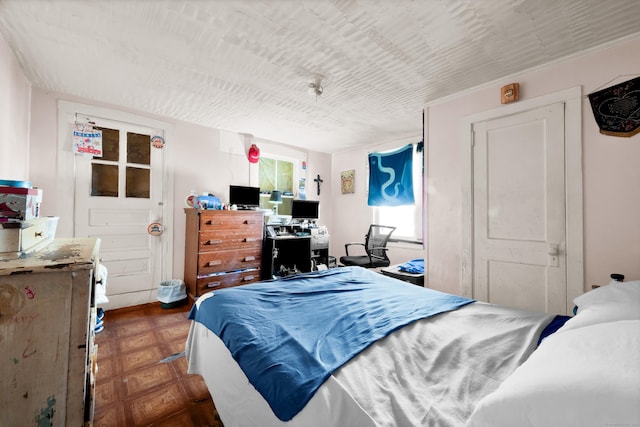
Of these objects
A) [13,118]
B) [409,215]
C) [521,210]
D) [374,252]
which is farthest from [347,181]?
[13,118]

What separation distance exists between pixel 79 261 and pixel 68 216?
115 inches

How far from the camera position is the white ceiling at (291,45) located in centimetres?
170

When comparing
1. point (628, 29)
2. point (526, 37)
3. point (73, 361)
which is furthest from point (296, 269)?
point (628, 29)

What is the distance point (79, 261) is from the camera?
0.95 metres

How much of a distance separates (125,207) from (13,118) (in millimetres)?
1371

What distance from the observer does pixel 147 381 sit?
192 centimetres

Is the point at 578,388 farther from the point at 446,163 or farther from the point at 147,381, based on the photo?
the point at 446,163

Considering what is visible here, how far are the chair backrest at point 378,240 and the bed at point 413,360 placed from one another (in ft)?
7.75

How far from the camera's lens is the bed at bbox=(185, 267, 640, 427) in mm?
566

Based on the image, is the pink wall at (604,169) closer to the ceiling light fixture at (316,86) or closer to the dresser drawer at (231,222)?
the ceiling light fixture at (316,86)

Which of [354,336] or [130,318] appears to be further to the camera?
[130,318]

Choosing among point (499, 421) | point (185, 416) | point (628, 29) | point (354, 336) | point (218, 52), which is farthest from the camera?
point (218, 52)

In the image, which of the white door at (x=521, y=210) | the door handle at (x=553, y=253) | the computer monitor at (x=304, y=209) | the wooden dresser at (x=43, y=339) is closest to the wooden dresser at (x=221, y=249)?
the computer monitor at (x=304, y=209)

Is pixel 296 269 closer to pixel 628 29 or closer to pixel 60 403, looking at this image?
pixel 60 403
